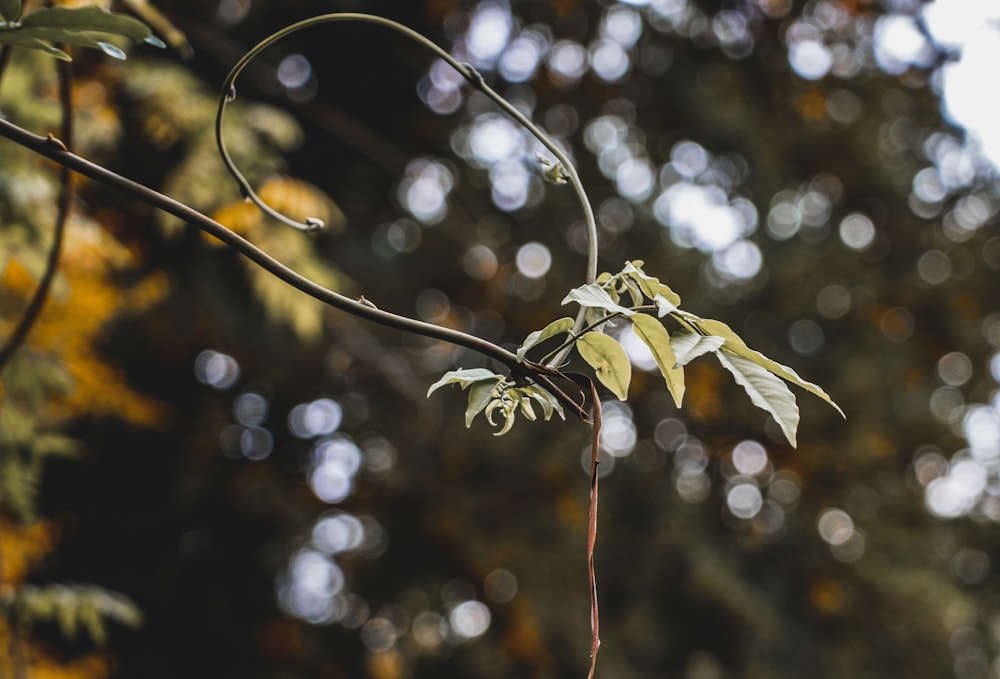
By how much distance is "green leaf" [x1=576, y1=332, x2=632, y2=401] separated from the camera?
1.77 feet

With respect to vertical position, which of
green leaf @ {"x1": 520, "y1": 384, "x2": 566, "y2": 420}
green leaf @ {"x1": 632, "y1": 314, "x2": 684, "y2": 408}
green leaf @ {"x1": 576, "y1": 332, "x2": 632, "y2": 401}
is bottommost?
green leaf @ {"x1": 520, "y1": 384, "x2": 566, "y2": 420}

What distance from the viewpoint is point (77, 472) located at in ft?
16.6

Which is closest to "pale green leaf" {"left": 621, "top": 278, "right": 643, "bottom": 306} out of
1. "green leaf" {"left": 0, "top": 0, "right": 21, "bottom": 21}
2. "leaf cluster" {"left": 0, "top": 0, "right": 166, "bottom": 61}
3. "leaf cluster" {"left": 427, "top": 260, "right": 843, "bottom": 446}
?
"leaf cluster" {"left": 427, "top": 260, "right": 843, "bottom": 446}

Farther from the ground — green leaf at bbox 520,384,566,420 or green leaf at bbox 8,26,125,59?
green leaf at bbox 520,384,566,420

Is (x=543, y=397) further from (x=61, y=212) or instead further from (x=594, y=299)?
(x=61, y=212)

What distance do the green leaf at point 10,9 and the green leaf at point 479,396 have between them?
0.46 m

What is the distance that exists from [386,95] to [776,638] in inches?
153

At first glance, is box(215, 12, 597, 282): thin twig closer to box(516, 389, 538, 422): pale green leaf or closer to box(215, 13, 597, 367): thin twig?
box(215, 13, 597, 367): thin twig

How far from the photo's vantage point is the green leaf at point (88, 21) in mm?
628

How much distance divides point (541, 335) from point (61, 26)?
0.45 m

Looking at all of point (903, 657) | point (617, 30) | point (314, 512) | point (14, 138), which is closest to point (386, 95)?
point (617, 30)

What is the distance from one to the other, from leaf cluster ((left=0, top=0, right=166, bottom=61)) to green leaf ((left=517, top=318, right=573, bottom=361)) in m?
0.38

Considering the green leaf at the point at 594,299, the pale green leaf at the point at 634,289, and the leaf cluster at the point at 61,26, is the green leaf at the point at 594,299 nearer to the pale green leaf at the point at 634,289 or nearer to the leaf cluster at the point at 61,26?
the pale green leaf at the point at 634,289

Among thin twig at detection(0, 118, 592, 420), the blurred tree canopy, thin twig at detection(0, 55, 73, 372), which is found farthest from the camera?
the blurred tree canopy
